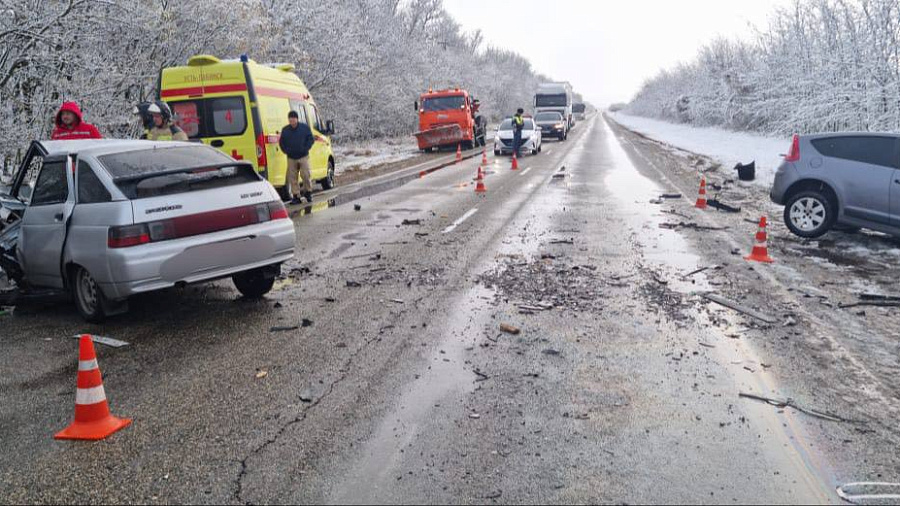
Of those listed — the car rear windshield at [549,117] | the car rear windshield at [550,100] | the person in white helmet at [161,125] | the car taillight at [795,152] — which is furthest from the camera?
the car rear windshield at [550,100]

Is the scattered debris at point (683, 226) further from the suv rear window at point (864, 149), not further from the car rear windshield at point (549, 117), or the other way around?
the car rear windshield at point (549, 117)

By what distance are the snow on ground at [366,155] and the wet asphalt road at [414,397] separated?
16.7 m

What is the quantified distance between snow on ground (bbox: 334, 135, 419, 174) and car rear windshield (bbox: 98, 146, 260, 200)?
1632cm

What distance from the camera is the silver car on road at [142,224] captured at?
5.11 metres

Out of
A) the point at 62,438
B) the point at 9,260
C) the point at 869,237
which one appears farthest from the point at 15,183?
the point at 869,237

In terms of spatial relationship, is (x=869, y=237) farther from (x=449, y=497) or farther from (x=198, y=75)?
(x=198, y=75)

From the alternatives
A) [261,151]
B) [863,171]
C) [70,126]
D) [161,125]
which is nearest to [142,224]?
[70,126]

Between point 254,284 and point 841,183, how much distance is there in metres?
8.26

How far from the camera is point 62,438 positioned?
3551 millimetres

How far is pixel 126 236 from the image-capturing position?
504 cm

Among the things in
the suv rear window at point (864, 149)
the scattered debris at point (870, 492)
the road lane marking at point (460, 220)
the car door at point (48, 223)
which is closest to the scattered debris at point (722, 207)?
the suv rear window at point (864, 149)

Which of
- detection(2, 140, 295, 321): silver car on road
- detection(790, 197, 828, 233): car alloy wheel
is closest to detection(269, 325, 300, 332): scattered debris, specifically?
detection(2, 140, 295, 321): silver car on road

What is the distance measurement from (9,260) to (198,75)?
6.44 metres

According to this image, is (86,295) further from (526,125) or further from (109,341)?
(526,125)
